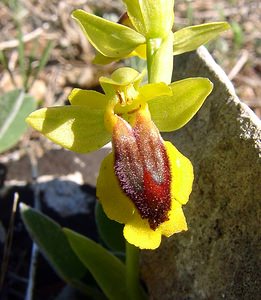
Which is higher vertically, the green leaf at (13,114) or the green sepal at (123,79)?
the green sepal at (123,79)

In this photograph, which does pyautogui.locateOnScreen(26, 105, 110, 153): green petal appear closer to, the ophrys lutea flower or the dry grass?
the ophrys lutea flower

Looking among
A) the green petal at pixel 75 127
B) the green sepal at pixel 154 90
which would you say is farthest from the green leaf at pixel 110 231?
the green sepal at pixel 154 90

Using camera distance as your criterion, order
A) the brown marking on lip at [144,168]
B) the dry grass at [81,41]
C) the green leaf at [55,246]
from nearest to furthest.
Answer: the brown marking on lip at [144,168]
the green leaf at [55,246]
the dry grass at [81,41]

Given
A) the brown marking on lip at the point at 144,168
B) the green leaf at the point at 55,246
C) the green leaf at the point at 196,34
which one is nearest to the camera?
the brown marking on lip at the point at 144,168

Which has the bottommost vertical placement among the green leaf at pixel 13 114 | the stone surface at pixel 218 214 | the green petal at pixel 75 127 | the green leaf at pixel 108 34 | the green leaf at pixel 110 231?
the green leaf at pixel 110 231

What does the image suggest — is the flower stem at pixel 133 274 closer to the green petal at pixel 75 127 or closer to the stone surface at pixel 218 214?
the stone surface at pixel 218 214

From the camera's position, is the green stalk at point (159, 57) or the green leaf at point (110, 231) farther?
the green leaf at point (110, 231)
